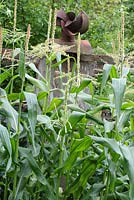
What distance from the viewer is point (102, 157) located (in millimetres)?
1528

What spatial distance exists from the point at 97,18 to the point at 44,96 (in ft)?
6.61

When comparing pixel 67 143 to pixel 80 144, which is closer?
pixel 80 144

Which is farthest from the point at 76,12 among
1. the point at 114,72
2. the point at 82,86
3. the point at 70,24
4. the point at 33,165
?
the point at 33,165

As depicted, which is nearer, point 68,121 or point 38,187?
point 68,121

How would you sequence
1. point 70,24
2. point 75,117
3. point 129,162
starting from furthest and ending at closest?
point 70,24 → point 75,117 → point 129,162

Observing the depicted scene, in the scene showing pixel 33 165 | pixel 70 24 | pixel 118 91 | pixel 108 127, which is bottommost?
pixel 33 165

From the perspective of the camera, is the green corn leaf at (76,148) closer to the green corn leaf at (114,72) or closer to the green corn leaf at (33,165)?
the green corn leaf at (33,165)

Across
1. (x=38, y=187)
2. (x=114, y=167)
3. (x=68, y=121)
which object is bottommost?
(x=38, y=187)

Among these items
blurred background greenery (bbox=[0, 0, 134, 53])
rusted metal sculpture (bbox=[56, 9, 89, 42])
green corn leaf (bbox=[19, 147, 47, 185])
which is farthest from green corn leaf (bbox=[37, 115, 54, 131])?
blurred background greenery (bbox=[0, 0, 134, 53])

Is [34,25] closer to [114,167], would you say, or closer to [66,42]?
[66,42]

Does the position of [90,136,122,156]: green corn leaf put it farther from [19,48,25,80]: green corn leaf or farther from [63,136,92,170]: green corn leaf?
[19,48,25,80]: green corn leaf

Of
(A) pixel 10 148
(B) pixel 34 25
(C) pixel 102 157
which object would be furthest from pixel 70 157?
(B) pixel 34 25

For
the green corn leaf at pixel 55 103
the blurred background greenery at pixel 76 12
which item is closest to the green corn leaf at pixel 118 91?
the green corn leaf at pixel 55 103

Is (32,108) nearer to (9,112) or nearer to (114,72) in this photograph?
(9,112)
